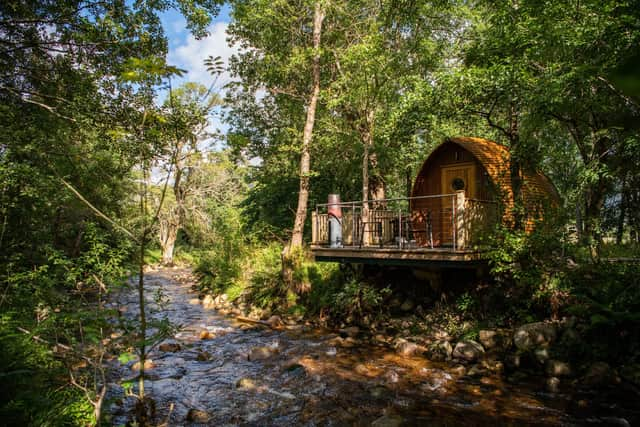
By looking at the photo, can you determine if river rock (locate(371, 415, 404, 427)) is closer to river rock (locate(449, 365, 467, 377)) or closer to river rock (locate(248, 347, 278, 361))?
river rock (locate(449, 365, 467, 377))

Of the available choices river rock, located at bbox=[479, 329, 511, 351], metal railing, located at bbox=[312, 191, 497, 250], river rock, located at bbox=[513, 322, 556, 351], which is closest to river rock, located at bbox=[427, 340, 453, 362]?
river rock, located at bbox=[479, 329, 511, 351]

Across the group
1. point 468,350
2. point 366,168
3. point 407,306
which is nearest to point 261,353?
point 407,306

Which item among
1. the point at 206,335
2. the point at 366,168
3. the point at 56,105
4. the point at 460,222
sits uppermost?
the point at 56,105

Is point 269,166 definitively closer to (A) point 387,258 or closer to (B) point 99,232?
(A) point 387,258

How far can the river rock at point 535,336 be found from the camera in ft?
24.4

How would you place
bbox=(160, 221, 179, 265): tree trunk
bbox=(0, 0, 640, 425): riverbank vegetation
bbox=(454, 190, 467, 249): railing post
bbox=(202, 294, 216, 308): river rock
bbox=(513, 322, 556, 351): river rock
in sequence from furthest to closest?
bbox=(160, 221, 179, 265): tree trunk → bbox=(202, 294, 216, 308): river rock → bbox=(454, 190, 467, 249): railing post → bbox=(513, 322, 556, 351): river rock → bbox=(0, 0, 640, 425): riverbank vegetation

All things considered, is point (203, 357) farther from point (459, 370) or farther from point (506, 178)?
point (506, 178)

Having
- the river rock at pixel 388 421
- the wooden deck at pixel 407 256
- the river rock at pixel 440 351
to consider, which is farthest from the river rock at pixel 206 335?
the river rock at pixel 388 421

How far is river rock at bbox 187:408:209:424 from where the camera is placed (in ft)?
19.0

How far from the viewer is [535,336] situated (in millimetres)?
7527

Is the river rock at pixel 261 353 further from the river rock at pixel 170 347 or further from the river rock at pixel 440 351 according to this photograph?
the river rock at pixel 440 351

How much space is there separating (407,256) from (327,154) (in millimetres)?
7468

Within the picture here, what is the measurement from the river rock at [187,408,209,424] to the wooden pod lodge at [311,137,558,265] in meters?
5.40

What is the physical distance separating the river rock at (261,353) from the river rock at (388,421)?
146 inches
